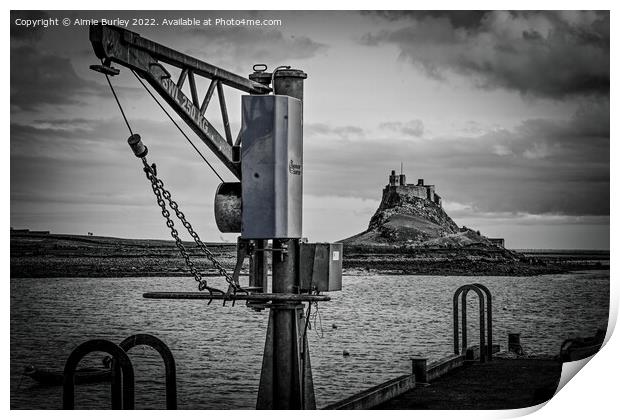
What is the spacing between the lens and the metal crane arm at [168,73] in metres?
8.70

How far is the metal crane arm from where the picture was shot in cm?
870

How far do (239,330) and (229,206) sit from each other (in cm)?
3723

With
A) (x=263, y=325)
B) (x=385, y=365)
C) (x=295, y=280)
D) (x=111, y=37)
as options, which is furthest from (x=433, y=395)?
(x=263, y=325)

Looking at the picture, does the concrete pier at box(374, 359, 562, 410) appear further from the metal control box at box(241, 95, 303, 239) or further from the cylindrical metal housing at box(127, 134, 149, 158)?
the cylindrical metal housing at box(127, 134, 149, 158)

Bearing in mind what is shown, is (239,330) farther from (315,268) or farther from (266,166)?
(266,166)

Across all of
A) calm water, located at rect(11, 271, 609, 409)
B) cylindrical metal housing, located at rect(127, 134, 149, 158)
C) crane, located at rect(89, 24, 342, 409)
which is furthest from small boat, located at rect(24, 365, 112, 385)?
cylindrical metal housing, located at rect(127, 134, 149, 158)

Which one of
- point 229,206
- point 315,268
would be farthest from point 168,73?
point 315,268

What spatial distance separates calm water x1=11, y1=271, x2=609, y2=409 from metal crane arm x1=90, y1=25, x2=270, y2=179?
6556mm

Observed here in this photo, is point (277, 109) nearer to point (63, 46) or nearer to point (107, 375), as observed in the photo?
point (63, 46)

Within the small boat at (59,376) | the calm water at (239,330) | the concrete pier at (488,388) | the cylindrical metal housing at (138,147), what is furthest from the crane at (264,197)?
the small boat at (59,376)

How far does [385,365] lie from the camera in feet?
101

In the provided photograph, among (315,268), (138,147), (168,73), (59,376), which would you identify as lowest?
(59,376)

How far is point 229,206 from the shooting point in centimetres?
946

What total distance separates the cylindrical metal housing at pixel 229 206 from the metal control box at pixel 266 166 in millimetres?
99
